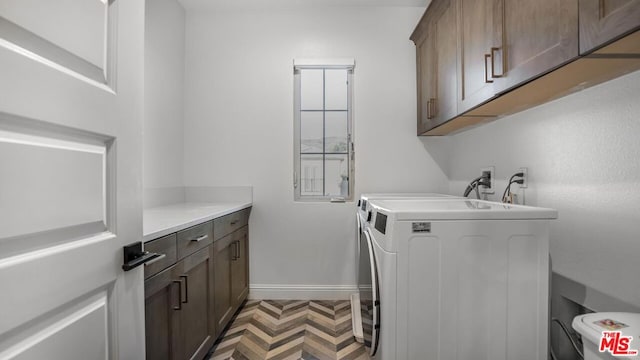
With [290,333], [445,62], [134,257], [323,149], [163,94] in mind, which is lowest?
[290,333]

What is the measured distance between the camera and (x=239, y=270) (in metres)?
2.37

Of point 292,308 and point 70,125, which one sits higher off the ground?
point 70,125

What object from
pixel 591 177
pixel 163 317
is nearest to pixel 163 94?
pixel 163 317

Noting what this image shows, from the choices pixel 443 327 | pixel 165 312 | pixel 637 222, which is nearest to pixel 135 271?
pixel 165 312

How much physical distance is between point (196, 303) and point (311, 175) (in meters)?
1.49

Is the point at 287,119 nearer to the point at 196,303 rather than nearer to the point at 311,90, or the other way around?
the point at 311,90

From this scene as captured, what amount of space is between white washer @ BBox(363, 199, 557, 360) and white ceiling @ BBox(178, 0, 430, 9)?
214 cm

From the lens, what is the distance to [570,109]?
4.66 feet

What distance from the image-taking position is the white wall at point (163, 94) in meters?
2.16

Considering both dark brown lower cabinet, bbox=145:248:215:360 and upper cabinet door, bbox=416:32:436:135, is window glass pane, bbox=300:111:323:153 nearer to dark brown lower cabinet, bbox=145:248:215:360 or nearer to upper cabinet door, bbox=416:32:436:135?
upper cabinet door, bbox=416:32:436:135

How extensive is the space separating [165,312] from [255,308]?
135 cm

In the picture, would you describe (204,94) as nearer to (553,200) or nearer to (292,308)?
(292,308)

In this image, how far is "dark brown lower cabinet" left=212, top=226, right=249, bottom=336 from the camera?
1868 mm

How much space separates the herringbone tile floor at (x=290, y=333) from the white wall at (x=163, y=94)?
3.86ft
